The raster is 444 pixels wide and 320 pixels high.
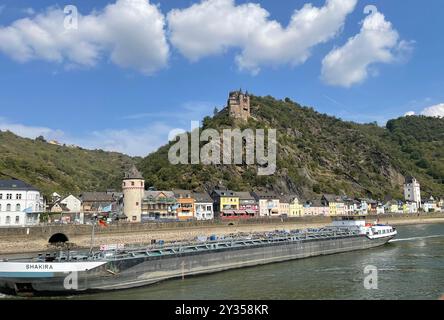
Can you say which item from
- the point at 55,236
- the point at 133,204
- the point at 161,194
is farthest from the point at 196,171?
the point at 55,236

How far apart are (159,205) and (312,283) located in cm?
6360

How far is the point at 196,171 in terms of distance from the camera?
405 ft

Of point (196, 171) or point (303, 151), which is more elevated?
point (303, 151)

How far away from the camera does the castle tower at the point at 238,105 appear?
167 meters

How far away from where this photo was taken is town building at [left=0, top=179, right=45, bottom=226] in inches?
2355

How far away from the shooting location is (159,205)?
9050cm

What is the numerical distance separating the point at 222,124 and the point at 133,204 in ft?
303

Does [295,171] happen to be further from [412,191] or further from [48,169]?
[48,169]

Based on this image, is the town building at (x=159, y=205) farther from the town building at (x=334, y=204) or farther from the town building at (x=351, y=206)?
the town building at (x=351, y=206)

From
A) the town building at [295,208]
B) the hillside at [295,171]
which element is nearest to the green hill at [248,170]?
the hillside at [295,171]

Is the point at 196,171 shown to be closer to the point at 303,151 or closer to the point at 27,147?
the point at 303,151

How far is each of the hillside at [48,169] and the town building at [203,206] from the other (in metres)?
50.1

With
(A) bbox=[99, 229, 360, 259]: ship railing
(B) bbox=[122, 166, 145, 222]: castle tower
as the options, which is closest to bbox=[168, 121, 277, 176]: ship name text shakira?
(B) bbox=[122, 166, 145, 222]: castle tower

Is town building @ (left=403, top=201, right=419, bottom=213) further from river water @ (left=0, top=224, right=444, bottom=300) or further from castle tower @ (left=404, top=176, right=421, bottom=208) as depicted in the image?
river water @ (left=0, top=224, right=444, bottom=300)
